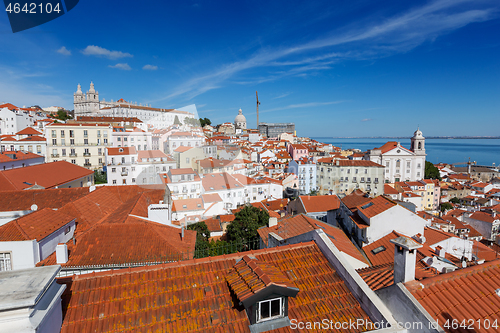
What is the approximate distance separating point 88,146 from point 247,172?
25.7m

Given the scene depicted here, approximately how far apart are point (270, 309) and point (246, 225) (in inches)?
645

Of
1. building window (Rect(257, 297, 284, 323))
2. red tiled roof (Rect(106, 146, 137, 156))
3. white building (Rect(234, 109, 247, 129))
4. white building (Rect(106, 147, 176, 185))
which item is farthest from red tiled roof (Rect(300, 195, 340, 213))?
white building (Rect(234, 109, 247, 129))

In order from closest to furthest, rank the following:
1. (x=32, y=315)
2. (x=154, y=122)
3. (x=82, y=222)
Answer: (x=32, y=315) < (x=82, y=222) < (x=154, y=122)

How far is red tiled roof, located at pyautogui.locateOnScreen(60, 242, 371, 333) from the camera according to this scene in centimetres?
312

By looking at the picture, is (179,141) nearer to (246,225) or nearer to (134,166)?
(134,166)

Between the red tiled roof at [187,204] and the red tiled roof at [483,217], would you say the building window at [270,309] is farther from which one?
the red tiled roof at [483,217]

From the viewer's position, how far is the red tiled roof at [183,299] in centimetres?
312

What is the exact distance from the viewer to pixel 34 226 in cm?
722

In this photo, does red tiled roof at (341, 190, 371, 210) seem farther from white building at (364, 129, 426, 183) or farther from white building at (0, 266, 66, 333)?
white building at (364, 129, 426, 183)

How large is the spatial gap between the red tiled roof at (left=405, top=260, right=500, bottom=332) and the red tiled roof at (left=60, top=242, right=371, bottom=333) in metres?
0.94

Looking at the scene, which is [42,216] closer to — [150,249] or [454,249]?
[150,249]

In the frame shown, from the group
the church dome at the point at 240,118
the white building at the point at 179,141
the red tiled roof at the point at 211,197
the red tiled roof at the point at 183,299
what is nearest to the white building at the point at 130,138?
the white building at the point at 179,141

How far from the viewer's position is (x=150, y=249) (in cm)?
784

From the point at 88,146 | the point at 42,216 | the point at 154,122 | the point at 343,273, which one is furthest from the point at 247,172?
the point at 154,122
